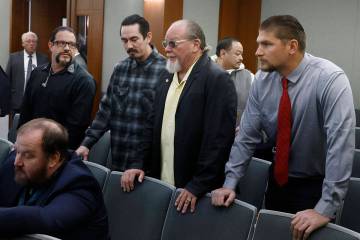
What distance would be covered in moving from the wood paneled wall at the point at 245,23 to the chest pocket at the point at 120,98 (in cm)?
420

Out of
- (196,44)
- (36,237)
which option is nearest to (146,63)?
(196,44)

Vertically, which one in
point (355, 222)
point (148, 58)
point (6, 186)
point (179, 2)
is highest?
point (179, 2)

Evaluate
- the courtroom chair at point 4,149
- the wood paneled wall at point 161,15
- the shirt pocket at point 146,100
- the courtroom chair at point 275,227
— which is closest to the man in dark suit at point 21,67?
the wood paneled wall at point 161,15

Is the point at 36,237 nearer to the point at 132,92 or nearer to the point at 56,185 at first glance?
the point at 56,185

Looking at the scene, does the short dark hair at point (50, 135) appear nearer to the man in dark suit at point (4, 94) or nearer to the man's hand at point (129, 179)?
the man's hand at point (129, 179)

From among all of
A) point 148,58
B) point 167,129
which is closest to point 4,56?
point 148,58

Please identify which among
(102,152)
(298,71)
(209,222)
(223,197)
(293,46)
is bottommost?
(102,152)

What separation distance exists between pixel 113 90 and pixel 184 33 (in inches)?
31.5

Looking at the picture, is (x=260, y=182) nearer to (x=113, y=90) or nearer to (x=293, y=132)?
(x=293, y=132)

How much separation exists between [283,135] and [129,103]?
3.90ft

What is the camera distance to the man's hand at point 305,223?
6.11ft

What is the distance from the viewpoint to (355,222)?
2605mm

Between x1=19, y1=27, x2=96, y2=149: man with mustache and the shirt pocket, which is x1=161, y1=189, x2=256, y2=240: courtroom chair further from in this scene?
x1=19, y1=27, x2=96, y2=149: man with mustache

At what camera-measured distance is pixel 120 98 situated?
3201mm
